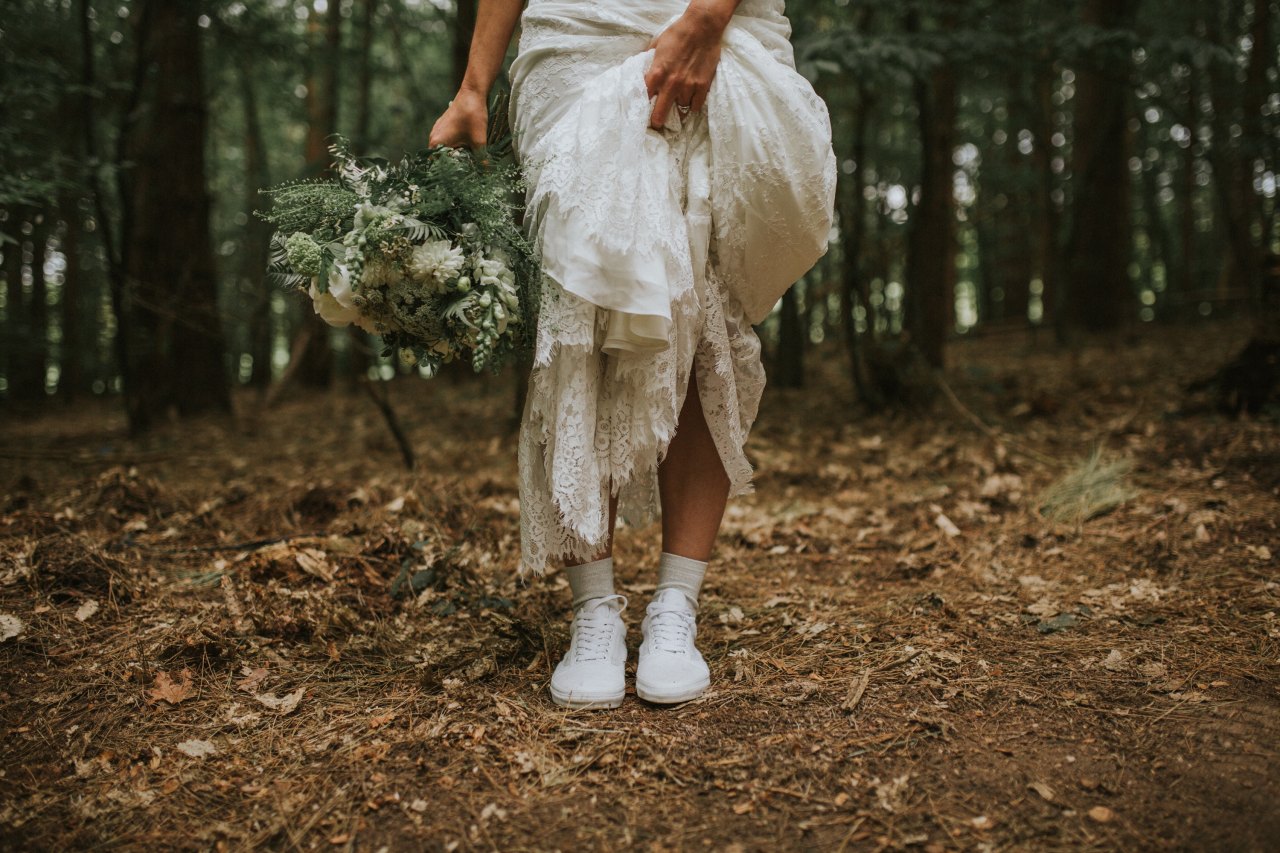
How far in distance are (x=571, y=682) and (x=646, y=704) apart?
0.57ft

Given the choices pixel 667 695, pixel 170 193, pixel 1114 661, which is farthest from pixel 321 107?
pixel 1114 661

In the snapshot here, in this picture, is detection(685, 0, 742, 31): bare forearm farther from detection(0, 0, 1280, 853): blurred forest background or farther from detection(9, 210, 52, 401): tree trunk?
detection(9, 210, 52, 401): tree trunk

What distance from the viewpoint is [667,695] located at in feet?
5.57

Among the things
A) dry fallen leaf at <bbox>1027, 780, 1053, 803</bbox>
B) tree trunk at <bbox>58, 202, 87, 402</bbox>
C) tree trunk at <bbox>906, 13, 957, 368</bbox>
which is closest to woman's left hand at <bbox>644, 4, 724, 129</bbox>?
dry fallen leaf at <bbox>1027, 780, 1053, 803</bbox>

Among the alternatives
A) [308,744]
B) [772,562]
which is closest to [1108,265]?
[772,562]

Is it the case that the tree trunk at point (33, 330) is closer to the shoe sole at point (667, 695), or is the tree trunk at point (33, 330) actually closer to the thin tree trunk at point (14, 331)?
the thin tree trunk at point (14, 331)

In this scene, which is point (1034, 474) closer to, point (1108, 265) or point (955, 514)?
point (955, 514)

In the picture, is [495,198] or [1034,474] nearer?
[495,198]

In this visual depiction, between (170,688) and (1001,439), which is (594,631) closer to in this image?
(170,688)

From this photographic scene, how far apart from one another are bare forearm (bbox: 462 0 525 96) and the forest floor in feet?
4.56

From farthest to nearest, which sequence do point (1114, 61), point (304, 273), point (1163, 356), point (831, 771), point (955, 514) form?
point (1163, 356)
point (1114, 61)
point (955, 514)
point (304, 273)
point (831, 771)

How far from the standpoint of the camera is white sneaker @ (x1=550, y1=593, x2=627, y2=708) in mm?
1713

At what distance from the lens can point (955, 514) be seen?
3051 millimetres

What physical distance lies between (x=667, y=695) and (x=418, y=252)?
1.07 metres
